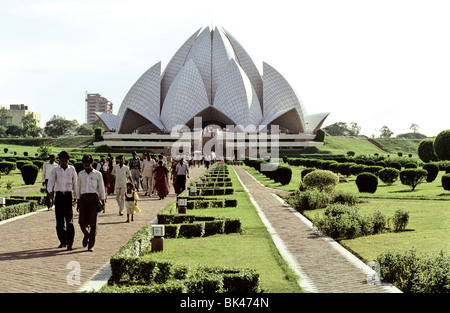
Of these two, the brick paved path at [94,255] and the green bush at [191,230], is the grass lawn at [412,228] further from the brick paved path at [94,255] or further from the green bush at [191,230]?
the green bush at [191,230]

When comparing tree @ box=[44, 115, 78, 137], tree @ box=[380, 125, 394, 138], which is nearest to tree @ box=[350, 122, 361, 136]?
tree @ box=[380, 125, 394, 138]

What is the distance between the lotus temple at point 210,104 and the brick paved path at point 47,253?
184 feet

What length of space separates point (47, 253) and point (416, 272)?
193 inches

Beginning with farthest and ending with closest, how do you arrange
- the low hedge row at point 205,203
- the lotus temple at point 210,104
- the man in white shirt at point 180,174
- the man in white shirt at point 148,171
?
the lotus temple at point 210,104
the man in white shirt at point 148,171
the man in white shirt at point 180,174
the low hedge row at point 205,203

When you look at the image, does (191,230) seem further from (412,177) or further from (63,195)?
(412,177)

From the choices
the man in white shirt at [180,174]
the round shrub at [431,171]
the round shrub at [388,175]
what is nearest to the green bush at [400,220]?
the man in white shirt at [180,174]

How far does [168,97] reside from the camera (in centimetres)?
7362

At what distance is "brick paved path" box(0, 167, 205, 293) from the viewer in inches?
212

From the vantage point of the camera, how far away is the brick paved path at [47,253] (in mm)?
5383

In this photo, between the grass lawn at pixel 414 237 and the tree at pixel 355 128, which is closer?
the grass lawn at pixel 414 237

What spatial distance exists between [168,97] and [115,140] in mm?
10209

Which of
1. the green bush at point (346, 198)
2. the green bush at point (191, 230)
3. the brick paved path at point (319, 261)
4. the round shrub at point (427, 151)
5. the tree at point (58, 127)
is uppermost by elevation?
the tree at point (58, 127)

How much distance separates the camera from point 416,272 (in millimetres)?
5293
